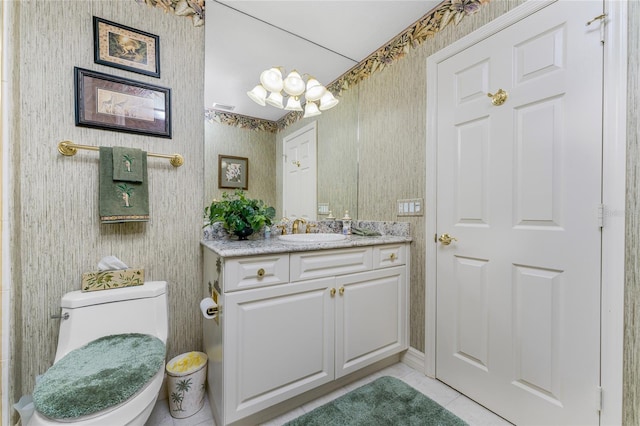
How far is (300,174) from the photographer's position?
80.7 inches

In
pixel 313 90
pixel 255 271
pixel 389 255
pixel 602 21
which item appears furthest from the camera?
pixel 313 90

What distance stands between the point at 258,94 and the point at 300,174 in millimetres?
629

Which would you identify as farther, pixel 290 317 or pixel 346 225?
pixel 346 225

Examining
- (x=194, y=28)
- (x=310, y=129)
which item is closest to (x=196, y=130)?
(x=194, y=28)

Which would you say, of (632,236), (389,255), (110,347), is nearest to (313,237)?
(389,255)

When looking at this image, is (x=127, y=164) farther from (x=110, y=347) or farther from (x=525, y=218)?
(x=525, y=218)

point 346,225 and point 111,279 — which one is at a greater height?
point 346,225

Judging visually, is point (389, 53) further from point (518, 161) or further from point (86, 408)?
point (86, 408)

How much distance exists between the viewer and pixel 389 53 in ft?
6.63

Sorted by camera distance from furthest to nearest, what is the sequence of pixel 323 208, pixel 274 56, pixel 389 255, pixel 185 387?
1. pixel 323 208
2. pixel 274 56
3. pixel 389 255
4. pixel 185 387

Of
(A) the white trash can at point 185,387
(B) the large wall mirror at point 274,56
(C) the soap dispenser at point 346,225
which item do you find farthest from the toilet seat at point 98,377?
(C) the soap dispenser at point 346,225

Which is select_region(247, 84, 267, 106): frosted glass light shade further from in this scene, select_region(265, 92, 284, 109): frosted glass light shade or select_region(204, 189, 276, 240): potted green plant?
select_region(204, 189, 276, 240): potted green plant

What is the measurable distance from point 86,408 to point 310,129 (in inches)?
76.2

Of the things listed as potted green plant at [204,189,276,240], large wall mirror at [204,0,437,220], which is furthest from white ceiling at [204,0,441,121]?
potted green plant at [204,189,276,240]
